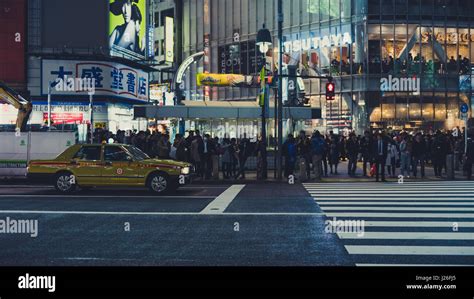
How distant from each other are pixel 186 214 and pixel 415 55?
35.2 m

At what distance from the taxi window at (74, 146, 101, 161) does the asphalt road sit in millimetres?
1168

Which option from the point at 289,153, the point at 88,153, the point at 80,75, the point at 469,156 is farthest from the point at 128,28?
the point at 469,156

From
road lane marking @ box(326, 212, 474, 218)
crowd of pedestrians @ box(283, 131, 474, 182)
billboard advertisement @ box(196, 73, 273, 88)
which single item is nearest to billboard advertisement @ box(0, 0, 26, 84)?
billboard advertisement @ box(196, 73, 273, 88)

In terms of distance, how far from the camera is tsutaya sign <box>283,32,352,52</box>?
44594 millimetres

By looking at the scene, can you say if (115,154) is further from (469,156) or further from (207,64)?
(207,64)

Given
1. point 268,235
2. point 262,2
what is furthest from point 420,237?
point 262,2

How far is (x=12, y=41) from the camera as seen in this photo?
119ft

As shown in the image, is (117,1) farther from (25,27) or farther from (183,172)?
(183,172)

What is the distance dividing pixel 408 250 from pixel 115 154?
11198 millimetres

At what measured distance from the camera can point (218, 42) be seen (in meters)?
56.6

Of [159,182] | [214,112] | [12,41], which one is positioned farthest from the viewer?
[12,41]
